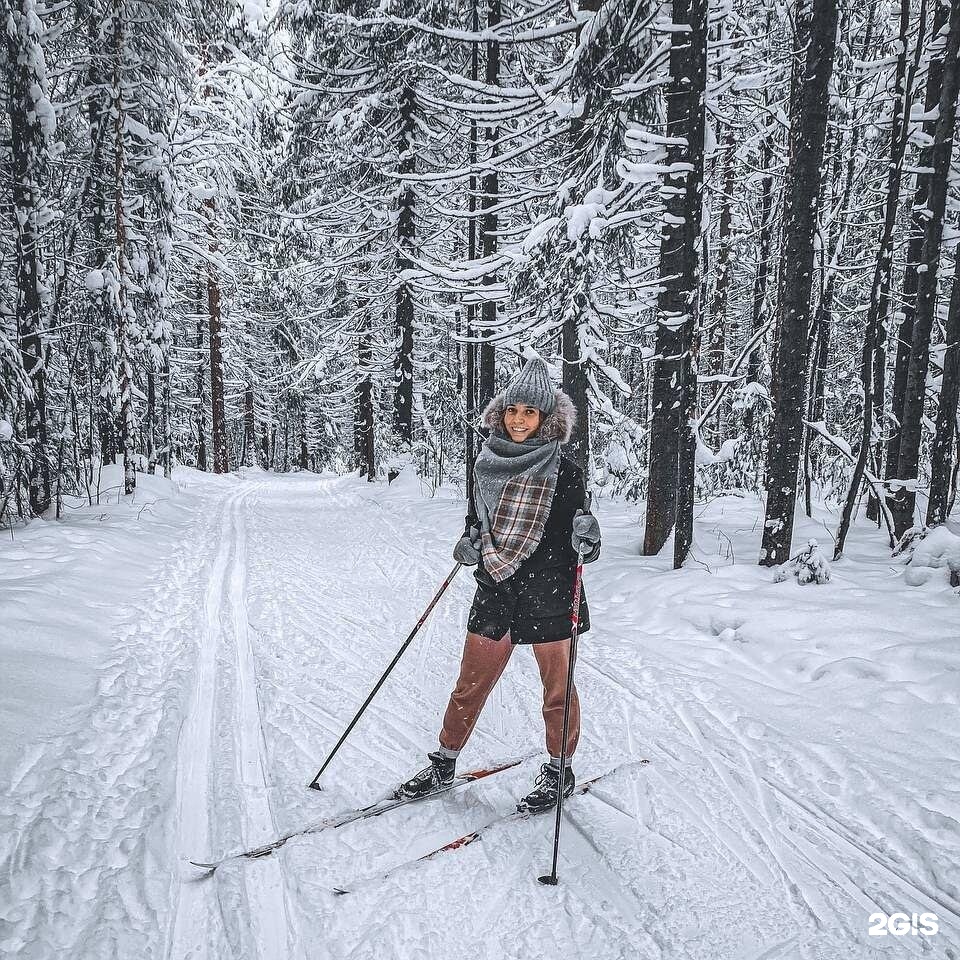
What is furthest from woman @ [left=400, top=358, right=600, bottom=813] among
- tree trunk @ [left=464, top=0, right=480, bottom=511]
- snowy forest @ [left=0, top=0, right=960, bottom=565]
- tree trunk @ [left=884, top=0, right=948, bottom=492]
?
tree trunk @ [left=464, top=0, right=480, bottom=511]

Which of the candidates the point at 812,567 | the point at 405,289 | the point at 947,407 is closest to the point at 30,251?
the point at 405,289

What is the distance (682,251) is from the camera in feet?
24.6

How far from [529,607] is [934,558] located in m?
5.14

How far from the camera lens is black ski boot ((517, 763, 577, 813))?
3.21m

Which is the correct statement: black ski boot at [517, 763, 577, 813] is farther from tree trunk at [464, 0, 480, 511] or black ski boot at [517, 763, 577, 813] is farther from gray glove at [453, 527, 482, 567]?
tree trunk at [464, 0, 480, 511]

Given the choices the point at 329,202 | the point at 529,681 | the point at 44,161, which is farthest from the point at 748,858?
the point at 329,202

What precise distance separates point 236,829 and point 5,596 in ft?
12.5

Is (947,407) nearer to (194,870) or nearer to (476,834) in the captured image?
(476,834)

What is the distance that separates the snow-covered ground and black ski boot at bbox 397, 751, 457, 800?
170 mm

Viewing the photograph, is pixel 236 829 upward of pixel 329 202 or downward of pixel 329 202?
downward

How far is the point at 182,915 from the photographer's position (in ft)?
7.98

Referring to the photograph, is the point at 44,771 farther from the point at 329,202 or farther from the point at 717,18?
the point at 329,202

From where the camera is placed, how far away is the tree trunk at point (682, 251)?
719 cm

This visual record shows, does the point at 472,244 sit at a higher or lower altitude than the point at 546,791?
higher
